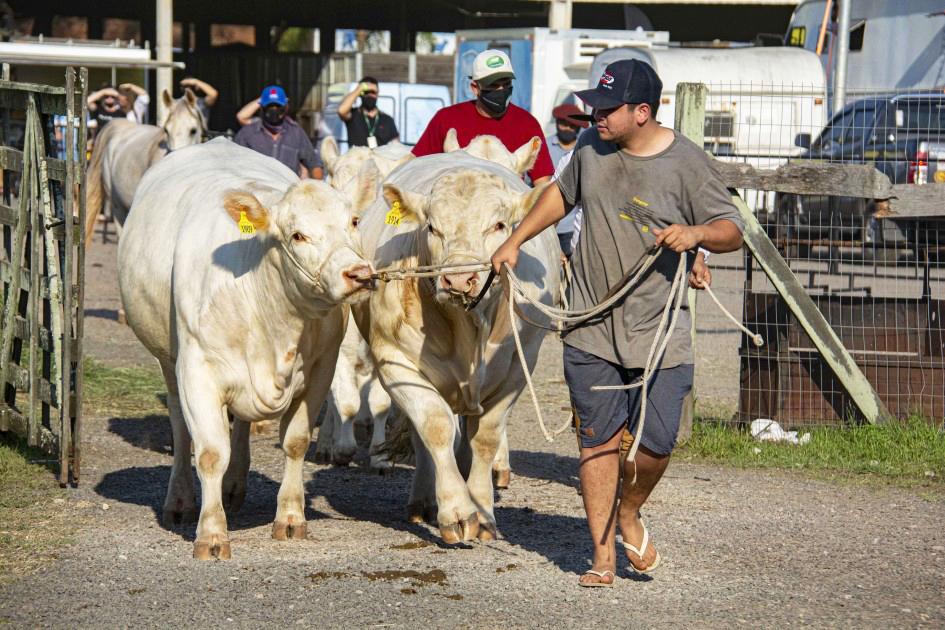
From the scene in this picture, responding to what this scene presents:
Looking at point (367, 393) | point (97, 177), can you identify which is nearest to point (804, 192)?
point (367, 393)

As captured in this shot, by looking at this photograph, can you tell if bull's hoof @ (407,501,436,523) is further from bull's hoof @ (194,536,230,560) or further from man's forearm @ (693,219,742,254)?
man's forearm @ (693,219,742,254)

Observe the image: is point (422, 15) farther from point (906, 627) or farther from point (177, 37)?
point (906, 627)

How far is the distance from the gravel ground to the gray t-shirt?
1076 millimetres

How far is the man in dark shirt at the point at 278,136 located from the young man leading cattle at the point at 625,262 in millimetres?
6952

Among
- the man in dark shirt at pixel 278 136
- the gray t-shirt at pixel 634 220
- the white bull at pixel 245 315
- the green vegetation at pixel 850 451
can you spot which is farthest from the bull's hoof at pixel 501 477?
the man in dark shirt at pixel 278 136

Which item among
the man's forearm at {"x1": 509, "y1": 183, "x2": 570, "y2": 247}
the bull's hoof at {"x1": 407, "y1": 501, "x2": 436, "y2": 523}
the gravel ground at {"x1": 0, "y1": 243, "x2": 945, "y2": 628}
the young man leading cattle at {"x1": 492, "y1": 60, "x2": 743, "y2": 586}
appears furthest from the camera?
the bull's hoof at {"x1": 407, "y1": 501, "x2": 436, "y2": 523}

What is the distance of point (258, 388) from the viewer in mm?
6664

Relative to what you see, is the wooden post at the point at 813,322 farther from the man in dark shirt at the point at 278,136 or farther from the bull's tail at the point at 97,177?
the bull's tail at the point at 97,177

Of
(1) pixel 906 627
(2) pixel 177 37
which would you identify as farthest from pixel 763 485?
(2) pixel 177 37

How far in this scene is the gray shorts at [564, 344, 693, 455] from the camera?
6.04 meters

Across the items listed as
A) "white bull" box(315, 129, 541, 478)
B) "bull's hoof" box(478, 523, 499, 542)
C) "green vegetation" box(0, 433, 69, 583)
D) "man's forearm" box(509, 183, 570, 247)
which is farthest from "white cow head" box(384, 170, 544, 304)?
"green vegetation" box(0, 433, 69, 583)

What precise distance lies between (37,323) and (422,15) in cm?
3330

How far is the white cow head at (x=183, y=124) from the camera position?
14312 millimetres

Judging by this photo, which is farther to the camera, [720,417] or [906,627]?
[720,417]
